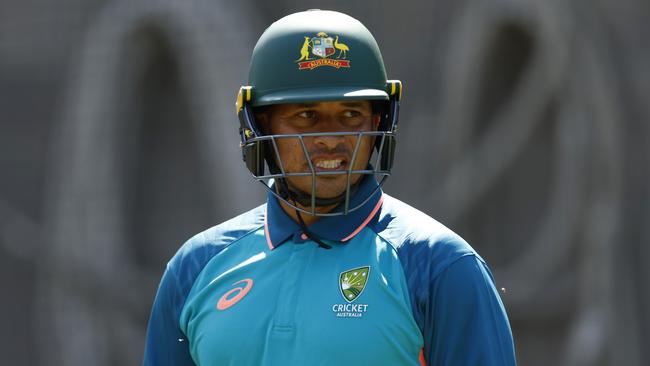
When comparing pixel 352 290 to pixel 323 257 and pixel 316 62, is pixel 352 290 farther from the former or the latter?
pixel 316 62

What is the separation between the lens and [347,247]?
2.64 m

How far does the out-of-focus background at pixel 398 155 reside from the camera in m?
6.64

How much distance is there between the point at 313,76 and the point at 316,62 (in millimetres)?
38

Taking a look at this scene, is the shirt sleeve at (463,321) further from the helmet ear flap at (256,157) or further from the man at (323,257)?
the helmet ear flap at (256,157)

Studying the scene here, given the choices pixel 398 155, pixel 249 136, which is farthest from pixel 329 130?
pixel 398 155

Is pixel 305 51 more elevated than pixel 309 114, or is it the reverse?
pixel 305 51

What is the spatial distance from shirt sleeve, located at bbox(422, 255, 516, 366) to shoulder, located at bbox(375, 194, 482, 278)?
0.9 inches

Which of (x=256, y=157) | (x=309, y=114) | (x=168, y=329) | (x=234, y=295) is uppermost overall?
(x=309, y=114)

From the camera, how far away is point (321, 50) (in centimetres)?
282

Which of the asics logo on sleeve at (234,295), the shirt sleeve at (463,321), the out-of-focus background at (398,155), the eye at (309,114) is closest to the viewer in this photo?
the shirt sleeve at (463,321)

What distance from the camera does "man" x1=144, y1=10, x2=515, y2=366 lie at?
2.48 metres

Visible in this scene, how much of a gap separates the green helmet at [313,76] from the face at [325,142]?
26 millimetres

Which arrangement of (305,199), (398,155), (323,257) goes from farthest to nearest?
(398,155) → (305,199) → (323,257)

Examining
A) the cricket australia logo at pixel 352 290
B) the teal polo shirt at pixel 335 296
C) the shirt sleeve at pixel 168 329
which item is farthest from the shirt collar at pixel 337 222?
the shirt sleeve at pixel 168 329
